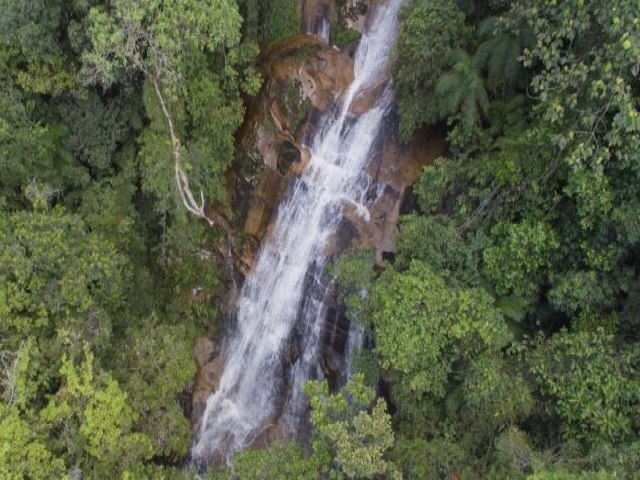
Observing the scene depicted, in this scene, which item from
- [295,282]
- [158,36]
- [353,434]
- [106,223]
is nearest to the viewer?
[353,434]

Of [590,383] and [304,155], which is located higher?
[304,155]

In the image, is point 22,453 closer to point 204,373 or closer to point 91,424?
point 91,424

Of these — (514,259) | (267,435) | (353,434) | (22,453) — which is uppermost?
(514,259)

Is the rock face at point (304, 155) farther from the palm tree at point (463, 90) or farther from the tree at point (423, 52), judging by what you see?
the palm tree at point (463, 90)

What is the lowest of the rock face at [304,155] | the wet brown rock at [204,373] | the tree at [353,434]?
the wet brown rock at [204,373]

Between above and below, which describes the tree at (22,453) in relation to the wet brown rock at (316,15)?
below

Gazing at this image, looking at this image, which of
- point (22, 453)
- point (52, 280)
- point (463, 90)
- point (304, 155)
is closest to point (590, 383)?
point (463, 90)

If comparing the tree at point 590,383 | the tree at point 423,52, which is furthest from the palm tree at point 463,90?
the tree at point 590,383

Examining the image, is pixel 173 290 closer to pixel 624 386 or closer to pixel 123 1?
pixel 123 1
